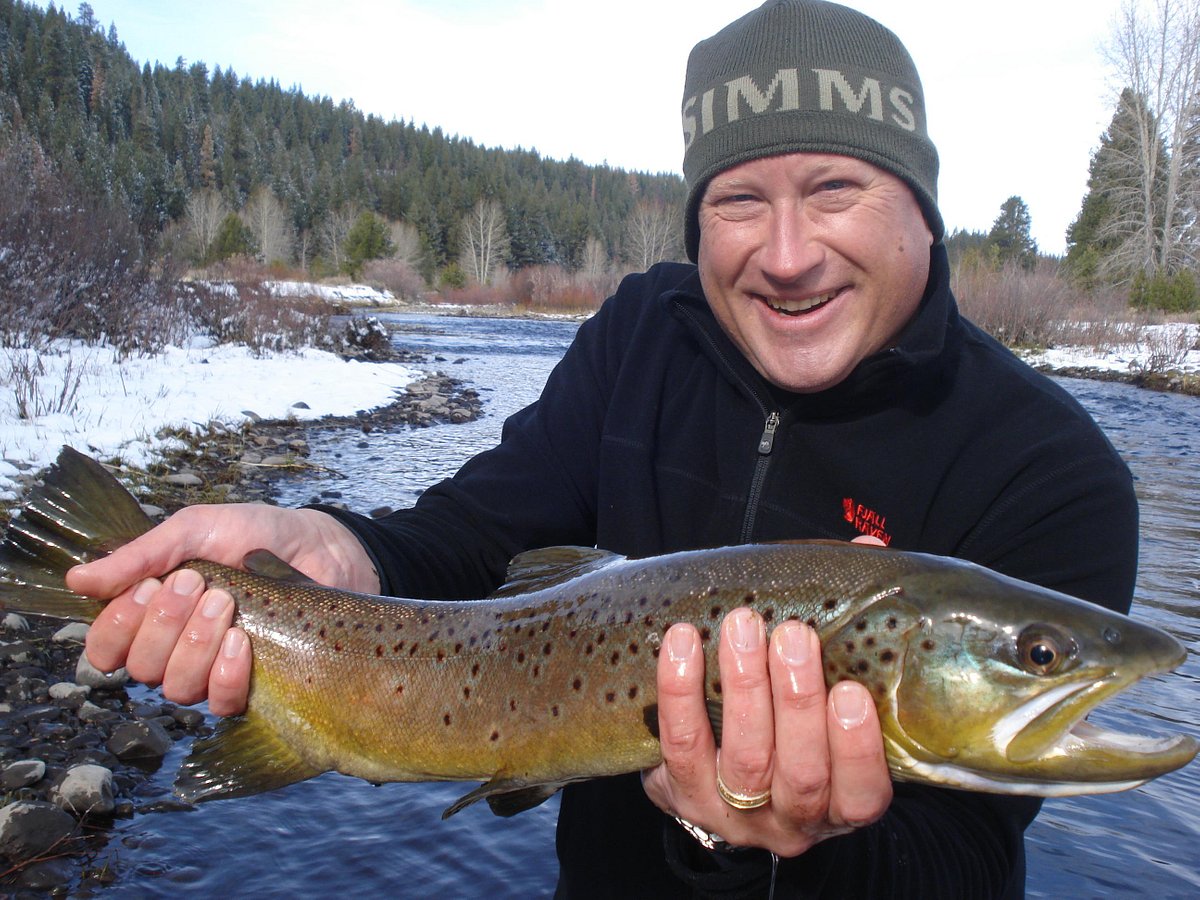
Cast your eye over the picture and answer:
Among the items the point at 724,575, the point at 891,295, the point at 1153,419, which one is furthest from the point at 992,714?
the point at 1153,419

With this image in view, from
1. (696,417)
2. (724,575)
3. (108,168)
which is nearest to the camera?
(724,575)

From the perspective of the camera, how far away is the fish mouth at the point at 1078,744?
171 centimetres

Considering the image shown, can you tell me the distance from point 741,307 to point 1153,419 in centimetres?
1963

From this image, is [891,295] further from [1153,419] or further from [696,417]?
[1153,419]

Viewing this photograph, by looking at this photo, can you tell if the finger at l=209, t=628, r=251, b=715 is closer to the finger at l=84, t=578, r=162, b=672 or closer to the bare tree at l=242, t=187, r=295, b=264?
the finger at l=84, t=578, r=162, b=672

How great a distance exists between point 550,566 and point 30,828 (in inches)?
116

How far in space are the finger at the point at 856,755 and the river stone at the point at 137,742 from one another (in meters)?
4.13

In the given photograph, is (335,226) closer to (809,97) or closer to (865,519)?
(809,97)

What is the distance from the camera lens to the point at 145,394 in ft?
42.5

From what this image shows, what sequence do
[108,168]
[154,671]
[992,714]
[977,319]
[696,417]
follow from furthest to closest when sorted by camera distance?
[108,168], [977,319], [696,417], [154,671], [992,714]

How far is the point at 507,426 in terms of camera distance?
3.37 metres

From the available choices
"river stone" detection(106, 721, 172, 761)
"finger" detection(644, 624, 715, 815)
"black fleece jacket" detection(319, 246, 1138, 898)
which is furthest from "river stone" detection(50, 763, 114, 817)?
"finger" detection(644, 624, 715, 815)

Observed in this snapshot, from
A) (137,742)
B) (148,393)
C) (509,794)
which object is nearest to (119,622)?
(509,794)

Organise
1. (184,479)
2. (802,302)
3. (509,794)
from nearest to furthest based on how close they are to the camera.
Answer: (509,794), (802,302), (184,479)
